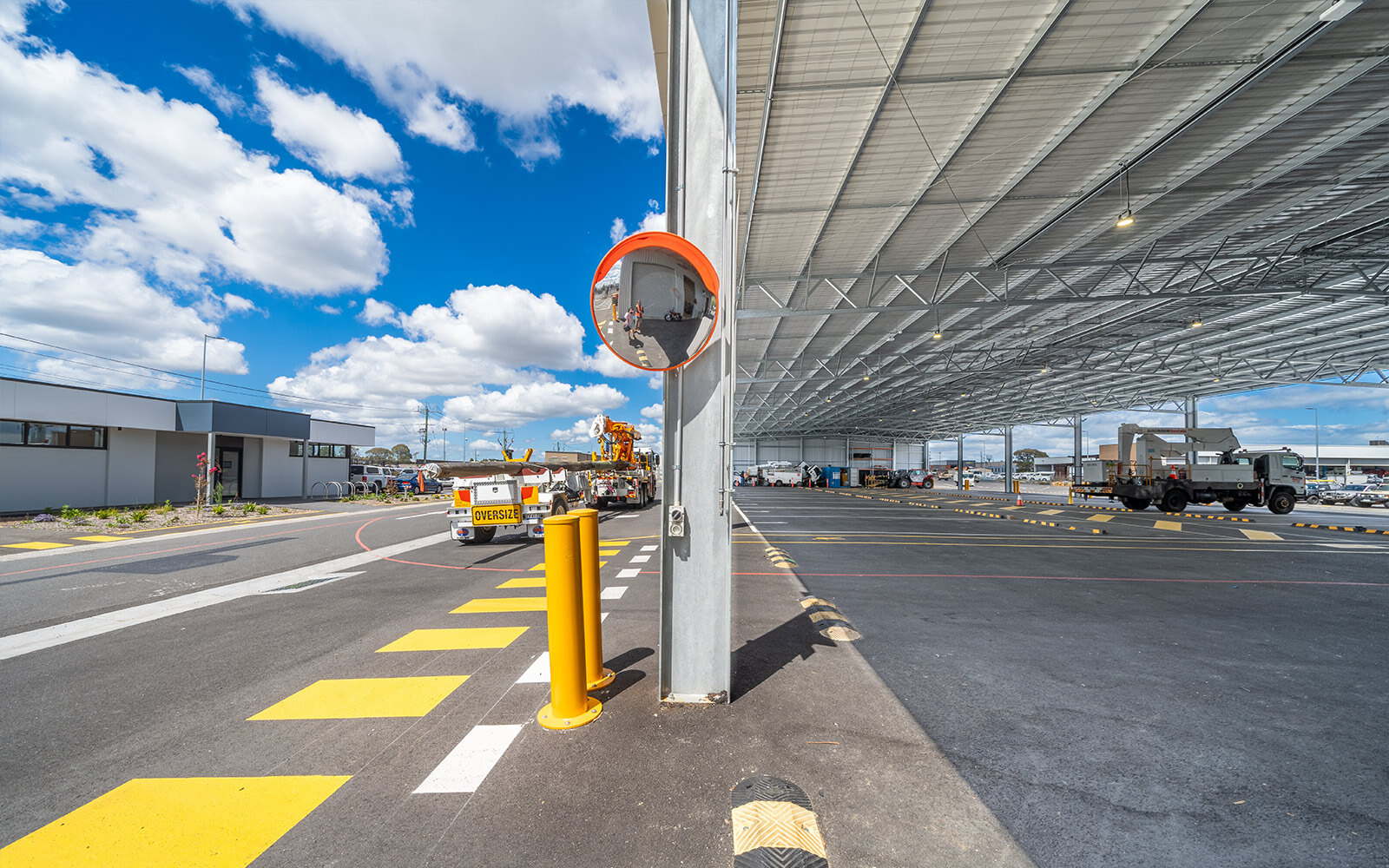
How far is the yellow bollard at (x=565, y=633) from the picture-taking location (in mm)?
3172

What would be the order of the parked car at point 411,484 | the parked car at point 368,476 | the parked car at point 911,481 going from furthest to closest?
the parked car at point 911,481 → the parked car at point 368,476 → the parked car at point 411,484

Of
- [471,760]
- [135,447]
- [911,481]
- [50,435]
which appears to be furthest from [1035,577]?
[911,481]

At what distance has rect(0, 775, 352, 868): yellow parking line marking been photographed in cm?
213

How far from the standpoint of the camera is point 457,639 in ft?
15.9

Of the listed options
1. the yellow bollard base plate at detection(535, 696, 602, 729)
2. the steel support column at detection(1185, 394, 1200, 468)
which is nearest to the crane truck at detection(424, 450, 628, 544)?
the yellow bollard base plate at detection(535, 696, 602, 729)

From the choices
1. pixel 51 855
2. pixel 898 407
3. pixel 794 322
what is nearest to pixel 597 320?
pixel 51 855

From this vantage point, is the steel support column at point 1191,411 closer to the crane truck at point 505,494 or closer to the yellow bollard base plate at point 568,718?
the crane truck at point 505,494

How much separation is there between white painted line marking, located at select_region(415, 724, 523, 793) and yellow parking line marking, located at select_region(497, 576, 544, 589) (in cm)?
396

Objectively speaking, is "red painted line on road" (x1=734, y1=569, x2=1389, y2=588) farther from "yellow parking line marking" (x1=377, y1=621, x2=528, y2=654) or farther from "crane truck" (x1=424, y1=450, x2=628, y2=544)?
"crane truck" (x1=424, y1=450, x2=628, y2=544)

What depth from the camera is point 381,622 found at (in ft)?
17.8

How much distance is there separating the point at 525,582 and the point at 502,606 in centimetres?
120

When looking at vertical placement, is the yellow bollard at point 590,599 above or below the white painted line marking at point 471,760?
above

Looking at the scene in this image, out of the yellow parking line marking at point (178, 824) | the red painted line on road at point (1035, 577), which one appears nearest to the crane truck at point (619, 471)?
the red painted line on road at point (1035, 577)

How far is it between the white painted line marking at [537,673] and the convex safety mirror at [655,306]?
92.8 inches
